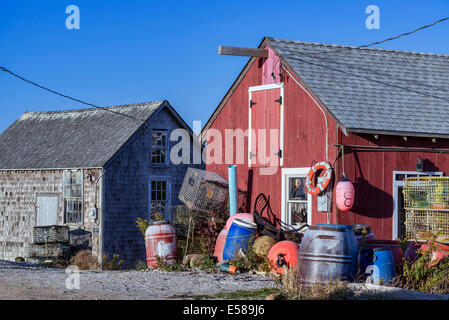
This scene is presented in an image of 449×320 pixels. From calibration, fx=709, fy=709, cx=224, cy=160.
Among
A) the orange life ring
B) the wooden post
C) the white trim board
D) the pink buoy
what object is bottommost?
the pink buoy

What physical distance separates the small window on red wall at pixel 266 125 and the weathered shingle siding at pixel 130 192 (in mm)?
9025

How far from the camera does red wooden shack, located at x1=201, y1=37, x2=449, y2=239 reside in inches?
600

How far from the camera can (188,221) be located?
57.0ft

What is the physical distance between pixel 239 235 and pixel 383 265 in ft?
12.8

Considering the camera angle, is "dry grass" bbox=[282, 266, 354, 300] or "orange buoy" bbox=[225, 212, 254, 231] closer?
"dry grass" bbox=[282, 266, 354, 300]

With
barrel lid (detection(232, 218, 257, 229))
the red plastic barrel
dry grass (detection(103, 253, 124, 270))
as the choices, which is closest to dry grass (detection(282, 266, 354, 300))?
barrel lid (detection(232, 218, 257, 229))

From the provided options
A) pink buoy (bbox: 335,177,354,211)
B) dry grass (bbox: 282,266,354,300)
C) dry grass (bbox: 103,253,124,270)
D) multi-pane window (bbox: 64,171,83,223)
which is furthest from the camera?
multi-pane window (bbox: 64,171,83,223)

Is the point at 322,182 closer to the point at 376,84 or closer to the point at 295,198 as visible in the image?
the point at 295,198

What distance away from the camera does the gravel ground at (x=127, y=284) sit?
37.5 ft

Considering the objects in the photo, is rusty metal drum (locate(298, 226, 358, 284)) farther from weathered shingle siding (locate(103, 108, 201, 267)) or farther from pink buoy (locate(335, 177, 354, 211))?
weathered shingle siding (locate(103, 108, 201, 267))

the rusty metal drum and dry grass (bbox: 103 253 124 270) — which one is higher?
the rusty metal drum

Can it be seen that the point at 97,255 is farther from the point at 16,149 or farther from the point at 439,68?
the point at 439,68

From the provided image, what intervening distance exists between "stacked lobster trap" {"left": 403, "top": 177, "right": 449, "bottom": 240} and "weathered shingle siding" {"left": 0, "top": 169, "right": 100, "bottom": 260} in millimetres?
15196
